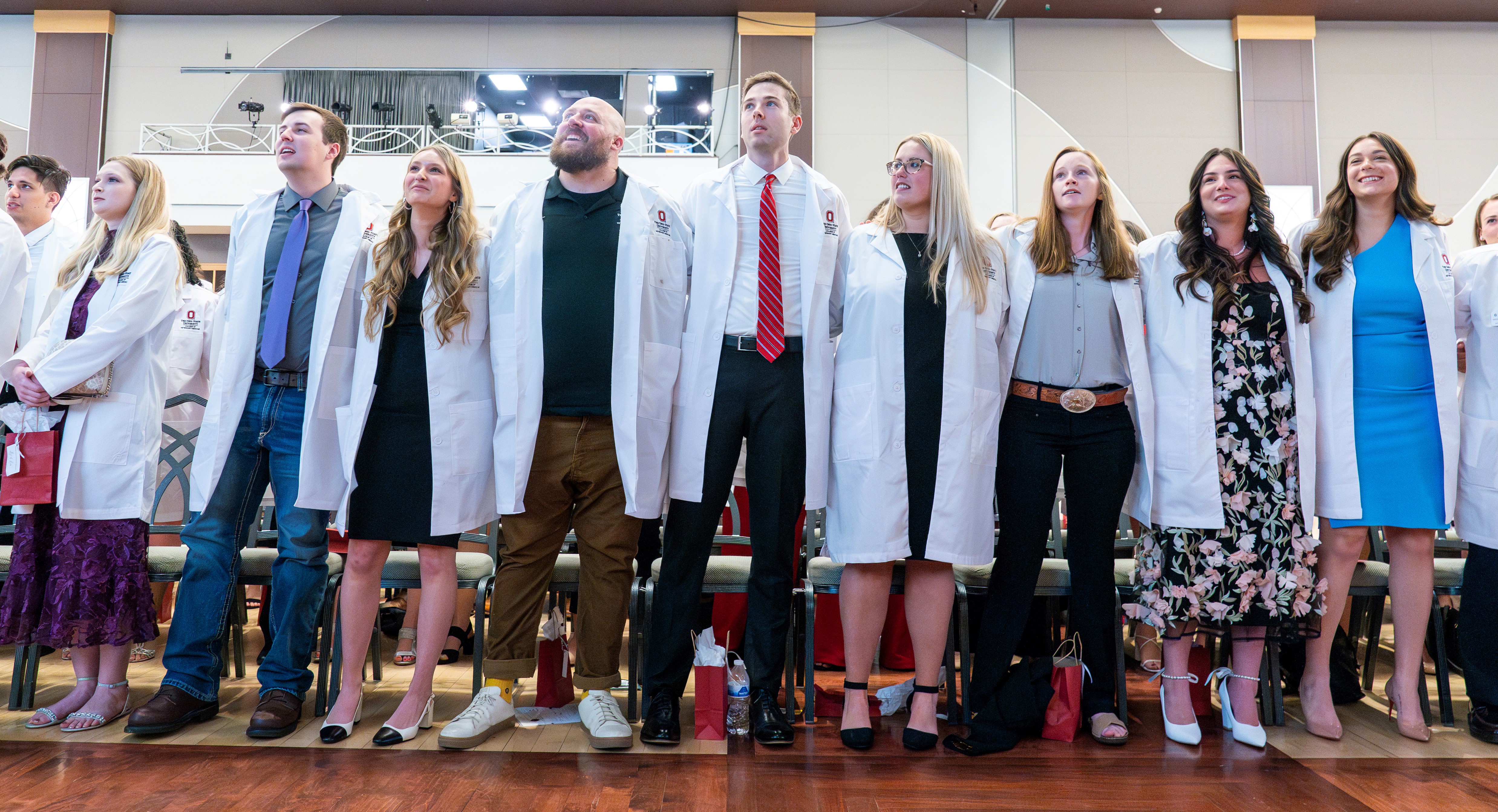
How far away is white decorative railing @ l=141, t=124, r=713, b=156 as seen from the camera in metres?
9.52

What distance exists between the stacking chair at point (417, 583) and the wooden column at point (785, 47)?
277 inches

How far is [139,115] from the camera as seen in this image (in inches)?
373

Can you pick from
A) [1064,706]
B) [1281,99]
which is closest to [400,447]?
[1064,706]

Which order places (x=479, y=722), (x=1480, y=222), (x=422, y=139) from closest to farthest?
1. (x=479, y=722)
2. (x=1480, y=222)
3. (x=422, y=139)

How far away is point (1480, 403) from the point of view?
109 inches

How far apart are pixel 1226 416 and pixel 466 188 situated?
7.58ft

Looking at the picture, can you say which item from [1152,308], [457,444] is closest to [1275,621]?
[1152,308]

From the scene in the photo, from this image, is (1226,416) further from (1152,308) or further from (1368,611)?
(1368,611)

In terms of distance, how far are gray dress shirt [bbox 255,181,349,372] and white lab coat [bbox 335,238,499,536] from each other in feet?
0.63

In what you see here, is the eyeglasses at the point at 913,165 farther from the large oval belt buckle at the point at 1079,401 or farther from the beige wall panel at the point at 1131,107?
the beige wall panel at the point at 1131,107

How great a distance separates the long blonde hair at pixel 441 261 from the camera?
99.7 inches

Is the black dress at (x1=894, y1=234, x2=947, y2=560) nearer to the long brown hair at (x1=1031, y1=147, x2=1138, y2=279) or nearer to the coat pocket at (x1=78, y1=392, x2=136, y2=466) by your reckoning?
the long brown hair at (x1=1031, y1=147, x2=1138, y2=279)

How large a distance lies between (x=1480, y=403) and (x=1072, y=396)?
1.33 m

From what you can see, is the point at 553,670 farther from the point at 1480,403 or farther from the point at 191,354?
the point at 1480,403
